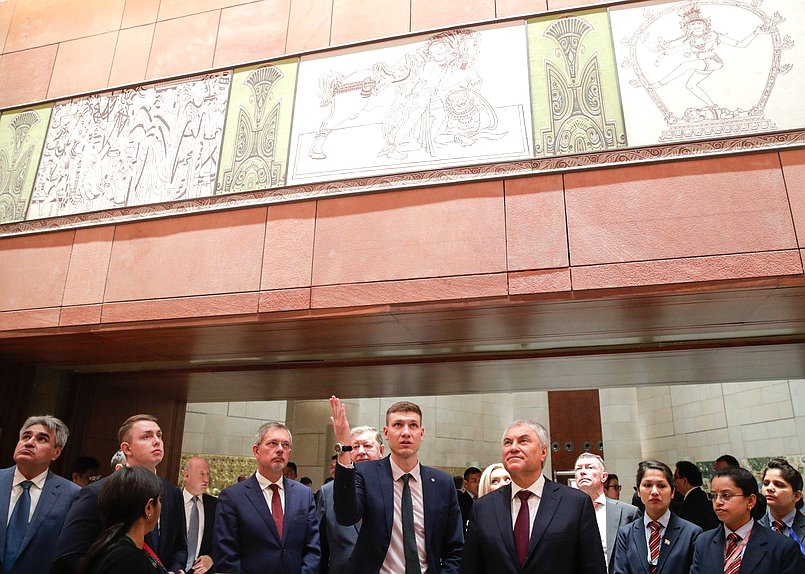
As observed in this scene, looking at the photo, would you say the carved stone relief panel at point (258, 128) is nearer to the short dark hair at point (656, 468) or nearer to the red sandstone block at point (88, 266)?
the red sandstone block at point (88, 266)

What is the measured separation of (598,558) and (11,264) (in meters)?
5.51

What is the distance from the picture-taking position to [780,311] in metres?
4.56

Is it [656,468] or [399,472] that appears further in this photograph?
[656,468]

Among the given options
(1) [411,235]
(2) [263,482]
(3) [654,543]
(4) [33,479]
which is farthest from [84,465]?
(3) [654,543]

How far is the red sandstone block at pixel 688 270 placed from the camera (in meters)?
4.04

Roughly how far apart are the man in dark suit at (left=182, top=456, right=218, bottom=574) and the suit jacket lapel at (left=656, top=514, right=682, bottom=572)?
310cm

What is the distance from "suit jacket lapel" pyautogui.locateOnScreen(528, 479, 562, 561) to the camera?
2693 mm

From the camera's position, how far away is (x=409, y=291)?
15.2ft

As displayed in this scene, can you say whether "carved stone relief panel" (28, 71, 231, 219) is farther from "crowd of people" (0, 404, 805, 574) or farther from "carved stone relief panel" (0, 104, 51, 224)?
"crowd of people" (0, 404, 805, 574)

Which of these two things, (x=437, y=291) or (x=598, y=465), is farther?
(x=437, y=291)

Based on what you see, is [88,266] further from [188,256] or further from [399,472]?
[399,472]

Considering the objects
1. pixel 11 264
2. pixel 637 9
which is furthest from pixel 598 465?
pixel 11 264

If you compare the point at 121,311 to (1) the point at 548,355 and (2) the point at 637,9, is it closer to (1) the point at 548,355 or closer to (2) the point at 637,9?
(1) the point at 548,355

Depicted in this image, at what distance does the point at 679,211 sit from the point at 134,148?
4.63 m
